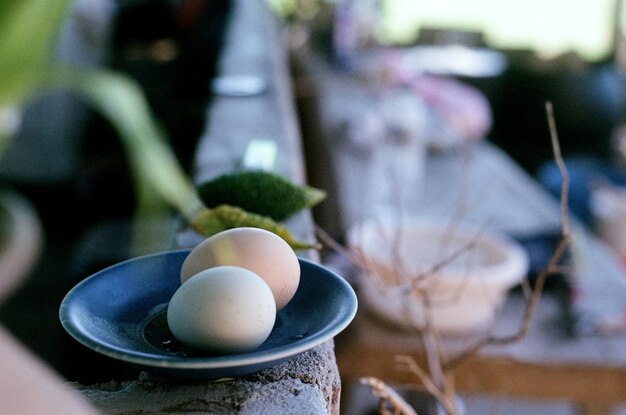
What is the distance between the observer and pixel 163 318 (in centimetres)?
86

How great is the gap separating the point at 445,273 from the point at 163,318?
102 centimetres

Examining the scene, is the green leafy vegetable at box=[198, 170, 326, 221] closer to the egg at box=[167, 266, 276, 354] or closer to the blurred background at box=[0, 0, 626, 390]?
the egg at box=[167, 266, 276, 354]

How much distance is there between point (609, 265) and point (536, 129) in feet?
12.8

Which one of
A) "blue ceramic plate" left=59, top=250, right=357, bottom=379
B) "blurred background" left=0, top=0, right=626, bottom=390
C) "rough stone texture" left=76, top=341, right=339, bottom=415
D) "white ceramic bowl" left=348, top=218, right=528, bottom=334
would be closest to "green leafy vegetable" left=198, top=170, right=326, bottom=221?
"blue ceramic plate" left=59, top=250, right=357, bottom=379

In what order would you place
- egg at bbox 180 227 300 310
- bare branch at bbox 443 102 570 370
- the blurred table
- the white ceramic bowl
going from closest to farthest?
egg at bbox 180 227 300 310
bare branch at bbox 443 102 570 370
the white ceramic bowl
the blurred table

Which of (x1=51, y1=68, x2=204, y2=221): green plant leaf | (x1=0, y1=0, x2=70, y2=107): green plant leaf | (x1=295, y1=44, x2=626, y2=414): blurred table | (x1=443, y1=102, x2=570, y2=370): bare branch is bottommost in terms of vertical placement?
(x1=295, y1=44, x2=626, y2=414): blurred table

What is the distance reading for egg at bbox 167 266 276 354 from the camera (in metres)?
0.74

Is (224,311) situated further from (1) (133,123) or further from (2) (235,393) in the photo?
(1) (133,123)

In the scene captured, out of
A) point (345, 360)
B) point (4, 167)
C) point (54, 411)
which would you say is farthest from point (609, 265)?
point (4, 167)

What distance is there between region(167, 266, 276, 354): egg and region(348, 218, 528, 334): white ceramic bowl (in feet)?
3.15

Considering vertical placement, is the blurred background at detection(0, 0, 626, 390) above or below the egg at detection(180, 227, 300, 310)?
below

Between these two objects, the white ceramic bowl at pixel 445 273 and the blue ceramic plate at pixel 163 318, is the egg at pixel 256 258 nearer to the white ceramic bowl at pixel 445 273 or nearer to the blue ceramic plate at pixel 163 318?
the blue ceramic plate at pixel 163 318

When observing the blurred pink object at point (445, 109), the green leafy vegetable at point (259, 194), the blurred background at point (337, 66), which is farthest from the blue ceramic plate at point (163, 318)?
the blurred pink object at point (445, 109)

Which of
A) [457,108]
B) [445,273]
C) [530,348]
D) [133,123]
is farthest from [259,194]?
[457,108]
